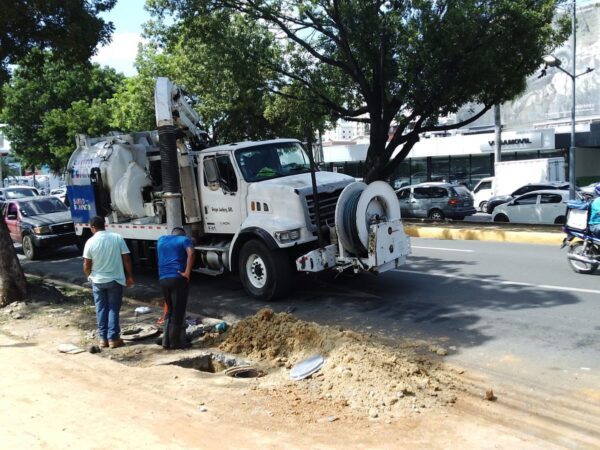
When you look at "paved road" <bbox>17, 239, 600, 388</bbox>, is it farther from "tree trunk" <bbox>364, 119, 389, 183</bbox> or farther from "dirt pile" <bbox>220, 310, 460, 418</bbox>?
"tree trunk" <bbox>364, 119, 389, 183</bbox>

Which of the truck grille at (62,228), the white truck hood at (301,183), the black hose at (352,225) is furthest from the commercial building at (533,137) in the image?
the black hose at (352,225)

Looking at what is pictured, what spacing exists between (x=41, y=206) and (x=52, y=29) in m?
8.10

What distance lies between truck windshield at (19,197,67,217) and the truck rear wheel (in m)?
10.2

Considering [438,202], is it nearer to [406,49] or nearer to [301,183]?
[406,49]

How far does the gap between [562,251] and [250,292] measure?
7557 millimetres

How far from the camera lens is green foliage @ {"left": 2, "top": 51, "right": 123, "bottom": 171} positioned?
116ft

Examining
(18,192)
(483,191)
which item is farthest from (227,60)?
(18,192)

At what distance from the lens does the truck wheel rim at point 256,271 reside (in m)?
9.45

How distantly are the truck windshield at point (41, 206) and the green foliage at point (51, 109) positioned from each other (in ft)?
56.5

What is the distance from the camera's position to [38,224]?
52.9 ft

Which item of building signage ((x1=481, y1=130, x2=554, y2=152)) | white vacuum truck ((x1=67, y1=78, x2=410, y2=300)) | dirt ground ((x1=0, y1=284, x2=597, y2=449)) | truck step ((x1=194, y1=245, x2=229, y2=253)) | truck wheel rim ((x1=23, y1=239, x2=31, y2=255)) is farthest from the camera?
building signage ((x1=481, y1=130, x2=554, y2=152))

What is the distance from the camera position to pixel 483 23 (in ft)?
53.6

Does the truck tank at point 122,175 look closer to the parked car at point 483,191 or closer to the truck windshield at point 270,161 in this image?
the truck windshield at point 270,161

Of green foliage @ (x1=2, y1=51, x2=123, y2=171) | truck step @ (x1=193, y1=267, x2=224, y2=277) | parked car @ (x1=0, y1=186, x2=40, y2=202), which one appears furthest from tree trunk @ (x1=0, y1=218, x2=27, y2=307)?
green foliage @ (x1=2, y1=51, x2=123, y2=171)
